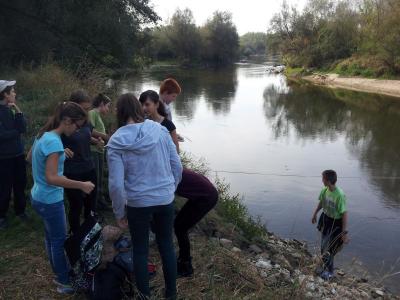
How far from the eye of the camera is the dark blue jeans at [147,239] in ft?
10.2

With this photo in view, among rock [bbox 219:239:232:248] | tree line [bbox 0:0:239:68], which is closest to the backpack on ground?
rock [bbox 219:239:232:248]

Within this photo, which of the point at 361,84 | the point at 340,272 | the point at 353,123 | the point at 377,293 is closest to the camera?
the point at 377,293

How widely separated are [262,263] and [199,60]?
2467 inches

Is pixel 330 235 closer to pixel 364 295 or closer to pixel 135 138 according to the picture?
pixel 364 295

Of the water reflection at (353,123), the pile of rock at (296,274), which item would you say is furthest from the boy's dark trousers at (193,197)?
the water reflection at (353,123)

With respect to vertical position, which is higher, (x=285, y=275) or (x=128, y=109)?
(x=128, y=109)

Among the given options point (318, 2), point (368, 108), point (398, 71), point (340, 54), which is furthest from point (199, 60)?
point (368, 108)

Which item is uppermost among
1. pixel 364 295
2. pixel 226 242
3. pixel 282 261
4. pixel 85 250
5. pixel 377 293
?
pixel 85 250

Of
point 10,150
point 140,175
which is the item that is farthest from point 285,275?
point 10,150

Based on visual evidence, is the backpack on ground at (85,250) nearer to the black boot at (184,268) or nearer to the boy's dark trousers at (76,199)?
the boy's dark trousers at (76,199)

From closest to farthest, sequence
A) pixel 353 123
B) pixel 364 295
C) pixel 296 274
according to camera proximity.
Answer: pixel 296 274 → pixel 364 295 → pixel 353 123

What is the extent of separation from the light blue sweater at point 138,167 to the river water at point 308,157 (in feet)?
8.51

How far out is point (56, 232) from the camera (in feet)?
11.4

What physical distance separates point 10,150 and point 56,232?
60.5 inches
